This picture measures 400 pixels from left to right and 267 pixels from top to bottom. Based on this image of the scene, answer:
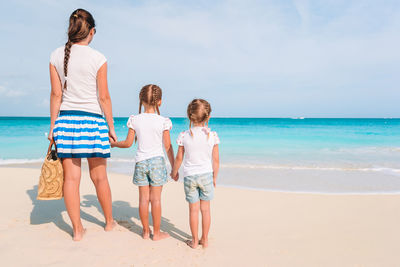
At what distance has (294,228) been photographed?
3287 millimetres

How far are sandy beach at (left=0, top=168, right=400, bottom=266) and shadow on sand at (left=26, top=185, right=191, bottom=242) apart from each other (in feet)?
0.04

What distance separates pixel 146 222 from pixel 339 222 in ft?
7.73

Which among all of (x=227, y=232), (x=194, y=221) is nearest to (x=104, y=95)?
(x=194, y=221)

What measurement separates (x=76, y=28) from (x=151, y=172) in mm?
1421

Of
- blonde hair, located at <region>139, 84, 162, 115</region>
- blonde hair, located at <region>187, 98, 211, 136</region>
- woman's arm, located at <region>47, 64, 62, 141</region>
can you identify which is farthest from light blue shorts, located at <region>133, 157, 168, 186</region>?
woman's arm, located at <region>47, 64, 62, 141</region>

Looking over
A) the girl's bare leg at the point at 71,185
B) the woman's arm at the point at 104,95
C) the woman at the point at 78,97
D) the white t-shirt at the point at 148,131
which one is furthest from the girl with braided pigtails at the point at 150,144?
the girl's bare leg at the point at 71,185

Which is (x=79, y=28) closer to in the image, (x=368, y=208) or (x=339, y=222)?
(x=339, y=222)

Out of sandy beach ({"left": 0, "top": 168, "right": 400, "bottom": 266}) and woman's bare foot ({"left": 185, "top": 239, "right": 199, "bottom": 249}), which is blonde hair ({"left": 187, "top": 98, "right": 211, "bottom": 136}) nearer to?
woman's bare foot ({"left": 185, "top": 239, "right": 199, "bottom": 249})

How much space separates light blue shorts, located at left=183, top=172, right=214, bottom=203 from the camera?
262cm

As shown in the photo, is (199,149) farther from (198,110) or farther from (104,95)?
(104,95)

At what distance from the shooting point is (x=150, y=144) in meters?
2.68

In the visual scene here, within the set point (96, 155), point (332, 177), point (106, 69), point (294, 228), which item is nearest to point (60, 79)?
point (106, 69)

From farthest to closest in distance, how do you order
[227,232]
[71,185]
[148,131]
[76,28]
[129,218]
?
[129,218] < [227,232] < [148,131] < [71,185] < [76,28]

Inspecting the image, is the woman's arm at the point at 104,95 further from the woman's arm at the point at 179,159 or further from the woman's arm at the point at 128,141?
the woman's arm at the point at 179,159
